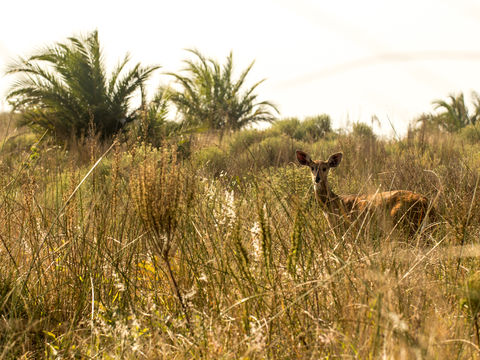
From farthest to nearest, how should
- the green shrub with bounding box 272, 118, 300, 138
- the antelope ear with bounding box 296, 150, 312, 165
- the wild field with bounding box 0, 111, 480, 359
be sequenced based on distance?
the green shrub with bounding box 272, 118, 300, 138, the antelope ear with bounding box 296, 150, 312, 165, the wild field with bounding box 0, 111, 480, 359

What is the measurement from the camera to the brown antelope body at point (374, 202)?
3859 millimetres

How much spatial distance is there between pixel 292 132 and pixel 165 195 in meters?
16.0

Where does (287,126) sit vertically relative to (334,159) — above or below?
above

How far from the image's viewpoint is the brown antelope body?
386cm

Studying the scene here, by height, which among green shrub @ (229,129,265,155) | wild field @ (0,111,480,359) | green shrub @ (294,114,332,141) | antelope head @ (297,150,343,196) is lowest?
wild field @ (0,111,480,359)

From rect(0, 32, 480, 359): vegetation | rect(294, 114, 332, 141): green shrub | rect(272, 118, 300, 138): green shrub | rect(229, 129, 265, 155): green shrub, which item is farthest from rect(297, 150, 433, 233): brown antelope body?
rect(294, 114, 332, 141): green shrub

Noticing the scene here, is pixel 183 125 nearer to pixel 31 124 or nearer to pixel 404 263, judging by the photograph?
pixel 31 124

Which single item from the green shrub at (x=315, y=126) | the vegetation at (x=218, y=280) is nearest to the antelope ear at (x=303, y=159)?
the vegetation at (x=218, y=280)

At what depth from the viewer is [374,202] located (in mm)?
4379

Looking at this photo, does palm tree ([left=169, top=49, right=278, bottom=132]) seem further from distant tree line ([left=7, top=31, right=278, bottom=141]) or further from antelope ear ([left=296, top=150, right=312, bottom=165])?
antelope ear ([left=296, top=150, right=312, bottom=165])

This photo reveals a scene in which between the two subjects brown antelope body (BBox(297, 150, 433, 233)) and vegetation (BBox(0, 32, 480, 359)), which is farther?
brown antelope body (BBox(297, 150, 433, 233))

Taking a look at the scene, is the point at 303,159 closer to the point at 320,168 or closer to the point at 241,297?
the point at 320,168

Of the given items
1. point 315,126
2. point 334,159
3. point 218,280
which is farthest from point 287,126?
point 218,280

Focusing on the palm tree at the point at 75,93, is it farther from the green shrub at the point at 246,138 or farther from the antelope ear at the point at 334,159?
the antelope ear at the point at 334,159
